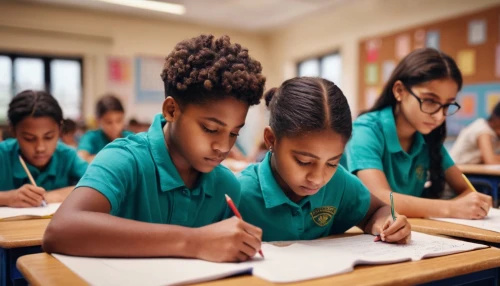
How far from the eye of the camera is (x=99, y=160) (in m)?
0.94

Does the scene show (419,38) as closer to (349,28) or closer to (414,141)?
(349,28)

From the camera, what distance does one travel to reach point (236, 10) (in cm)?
617

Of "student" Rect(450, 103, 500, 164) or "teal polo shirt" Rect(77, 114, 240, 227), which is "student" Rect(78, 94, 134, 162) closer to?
"teal polo shirt" Rect(77, 114, 240, 227)

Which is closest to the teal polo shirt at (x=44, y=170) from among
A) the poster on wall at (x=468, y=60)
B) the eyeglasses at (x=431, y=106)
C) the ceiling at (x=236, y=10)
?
the eyeglasses at (x=431, y=106)

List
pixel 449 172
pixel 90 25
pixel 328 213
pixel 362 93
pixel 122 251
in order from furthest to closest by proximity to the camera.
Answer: pixel 90 25, pixel 362 93, pixel 449 172, pixel 328 213, pixel 122 251

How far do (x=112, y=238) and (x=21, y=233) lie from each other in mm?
461

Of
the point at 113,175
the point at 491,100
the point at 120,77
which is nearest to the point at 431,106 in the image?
the point at 113,175

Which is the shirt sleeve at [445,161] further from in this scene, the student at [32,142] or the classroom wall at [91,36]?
the classroom wall at [91,36]

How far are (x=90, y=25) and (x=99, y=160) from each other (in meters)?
5.94

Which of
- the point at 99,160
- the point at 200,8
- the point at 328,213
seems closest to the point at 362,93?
the point at 200,8

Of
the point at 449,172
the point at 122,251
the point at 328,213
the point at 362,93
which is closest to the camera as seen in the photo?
the point at 122,251

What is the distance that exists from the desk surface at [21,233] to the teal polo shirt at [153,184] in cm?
22

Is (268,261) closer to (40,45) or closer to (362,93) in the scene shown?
(362,93)

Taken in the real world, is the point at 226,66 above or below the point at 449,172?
above
